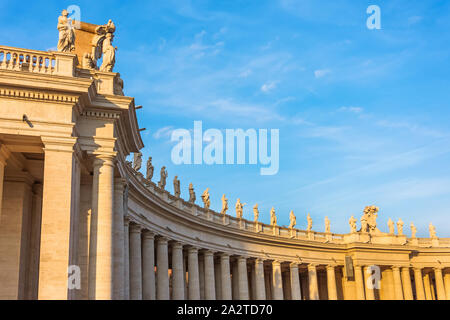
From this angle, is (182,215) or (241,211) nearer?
(182,215)

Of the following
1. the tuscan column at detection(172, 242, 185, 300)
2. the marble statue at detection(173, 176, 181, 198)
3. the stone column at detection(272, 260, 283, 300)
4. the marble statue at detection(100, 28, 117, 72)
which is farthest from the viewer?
the stone column at detection(272, 260, 283, 300)

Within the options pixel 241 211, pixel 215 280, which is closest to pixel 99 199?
pixel 215 280

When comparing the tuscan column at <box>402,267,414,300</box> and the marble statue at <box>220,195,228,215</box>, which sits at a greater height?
the marble statue at <box>220,195,228,215</box>

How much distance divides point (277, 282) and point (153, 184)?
39.0 m

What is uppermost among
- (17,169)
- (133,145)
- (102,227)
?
(133,145)

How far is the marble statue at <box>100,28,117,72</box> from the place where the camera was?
1984 inches

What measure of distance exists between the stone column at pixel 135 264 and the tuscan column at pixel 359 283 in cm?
6709

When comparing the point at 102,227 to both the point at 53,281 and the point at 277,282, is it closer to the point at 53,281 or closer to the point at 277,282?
the point at 53,281

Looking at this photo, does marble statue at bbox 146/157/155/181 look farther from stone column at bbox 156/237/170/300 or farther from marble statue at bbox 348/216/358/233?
marble statue at bbox 348/216/358/233

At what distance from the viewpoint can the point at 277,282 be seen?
105312 mm

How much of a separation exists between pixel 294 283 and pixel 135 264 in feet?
172

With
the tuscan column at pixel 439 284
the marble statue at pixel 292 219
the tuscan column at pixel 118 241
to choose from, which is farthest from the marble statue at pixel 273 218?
the tuscan column at pixel 118 241

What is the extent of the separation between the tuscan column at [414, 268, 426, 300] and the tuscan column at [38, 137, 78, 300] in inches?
4082

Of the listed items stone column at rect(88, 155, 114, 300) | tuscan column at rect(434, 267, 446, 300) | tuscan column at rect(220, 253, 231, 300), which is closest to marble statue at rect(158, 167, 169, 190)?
tuscan column at rect(220, 253, 231, 300)
